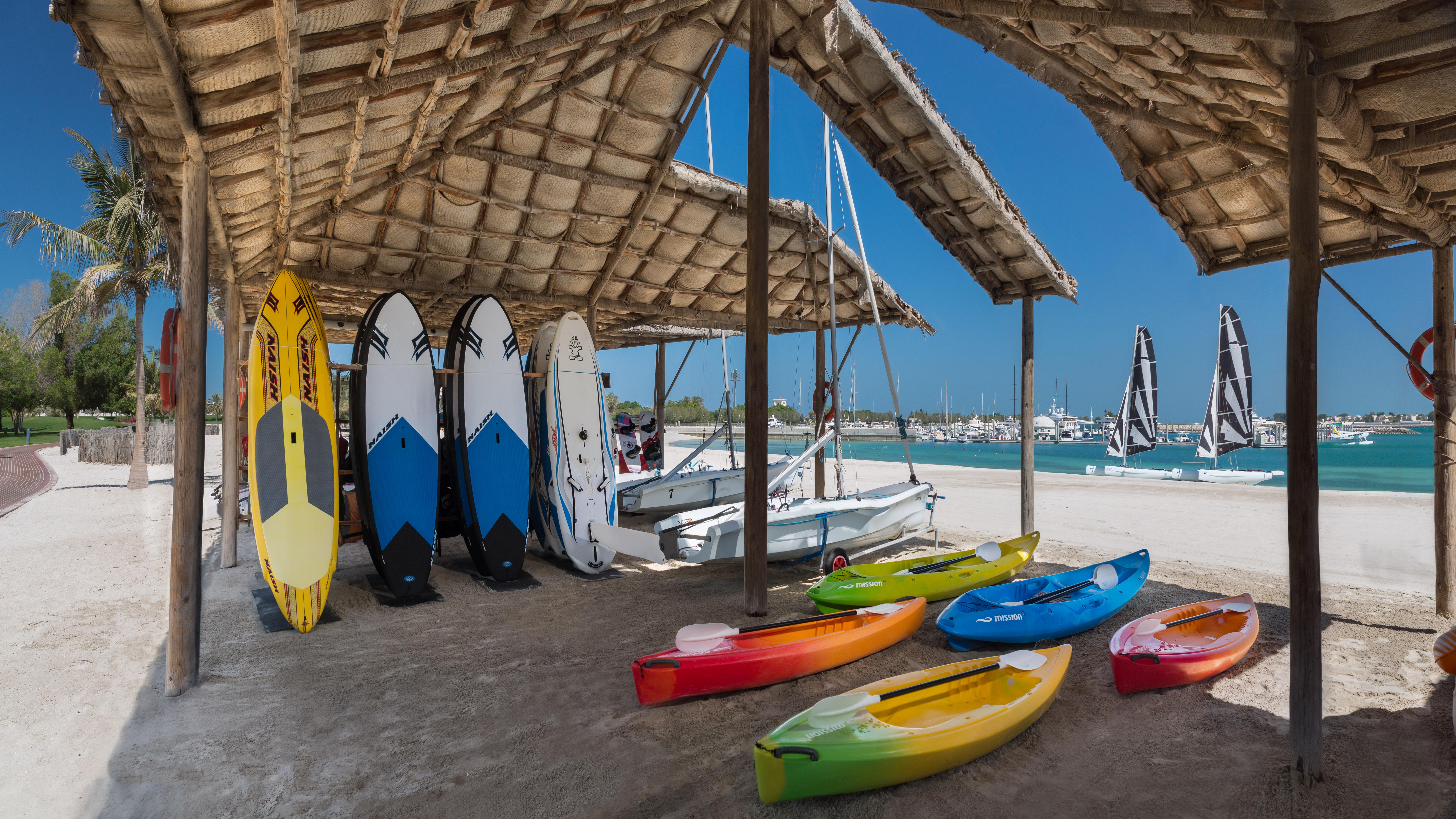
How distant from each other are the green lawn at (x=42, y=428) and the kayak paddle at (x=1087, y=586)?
27160mm

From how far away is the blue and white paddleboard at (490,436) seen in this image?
5781 millimetres

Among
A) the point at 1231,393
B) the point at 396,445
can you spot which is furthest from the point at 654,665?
the point at 1231,393

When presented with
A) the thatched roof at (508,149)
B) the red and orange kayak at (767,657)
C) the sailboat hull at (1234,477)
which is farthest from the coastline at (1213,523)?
the red and orange kayak at (767,657)

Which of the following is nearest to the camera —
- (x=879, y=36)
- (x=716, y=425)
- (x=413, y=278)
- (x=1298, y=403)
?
(x=1298, y=403)

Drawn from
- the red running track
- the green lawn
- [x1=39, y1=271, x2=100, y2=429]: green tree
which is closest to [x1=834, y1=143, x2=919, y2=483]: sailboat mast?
the red running track

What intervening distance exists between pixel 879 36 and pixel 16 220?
15.5 meters

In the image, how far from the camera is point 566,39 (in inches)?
155

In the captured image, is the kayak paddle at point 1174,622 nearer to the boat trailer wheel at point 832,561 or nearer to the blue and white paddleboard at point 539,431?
the boat trailer wheel at point 832,561

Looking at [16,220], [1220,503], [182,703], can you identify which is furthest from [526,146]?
[1220,503]

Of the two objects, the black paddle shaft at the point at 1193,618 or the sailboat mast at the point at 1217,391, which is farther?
the sailboat mast at the point at 1217,391

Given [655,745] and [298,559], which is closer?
[655,745]

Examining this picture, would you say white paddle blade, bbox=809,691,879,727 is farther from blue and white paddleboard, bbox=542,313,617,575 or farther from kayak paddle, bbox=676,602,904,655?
blue and white paddleboard, bbox=542,313,617,575

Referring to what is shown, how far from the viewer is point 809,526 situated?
5875 millimetres

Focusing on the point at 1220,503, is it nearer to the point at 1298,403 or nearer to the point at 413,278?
the point at 1298,403
